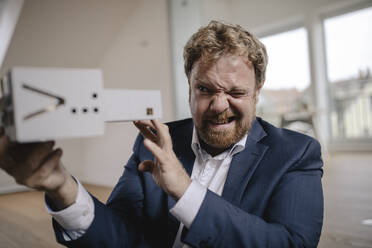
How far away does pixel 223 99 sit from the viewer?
0.89 meters

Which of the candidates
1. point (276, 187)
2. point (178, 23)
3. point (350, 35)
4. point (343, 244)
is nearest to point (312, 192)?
point (276, 187)

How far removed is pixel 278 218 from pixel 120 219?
429 millimetres

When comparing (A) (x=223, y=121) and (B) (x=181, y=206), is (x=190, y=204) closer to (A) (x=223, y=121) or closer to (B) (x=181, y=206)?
(B) (x=181, y=206)

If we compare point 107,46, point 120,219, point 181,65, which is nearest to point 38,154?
point 120,219

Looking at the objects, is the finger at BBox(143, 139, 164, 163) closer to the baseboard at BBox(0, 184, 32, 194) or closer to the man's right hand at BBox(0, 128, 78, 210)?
the man's right hand at BBox(0, 128, 78, 210)

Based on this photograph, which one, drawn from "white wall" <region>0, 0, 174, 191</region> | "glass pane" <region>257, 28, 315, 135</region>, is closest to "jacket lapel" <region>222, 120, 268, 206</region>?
"white wall" <region>0, 0, 174, 191</region>

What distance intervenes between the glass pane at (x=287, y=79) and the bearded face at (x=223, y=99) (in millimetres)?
4150

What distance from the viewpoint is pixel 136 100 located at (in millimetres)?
550

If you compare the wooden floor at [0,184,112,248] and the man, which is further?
the wooden floor at [0,184,112,248]

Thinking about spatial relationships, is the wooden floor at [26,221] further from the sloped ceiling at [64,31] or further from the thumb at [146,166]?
the thumb at [146,166]

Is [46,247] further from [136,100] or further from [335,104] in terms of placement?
[335,104]

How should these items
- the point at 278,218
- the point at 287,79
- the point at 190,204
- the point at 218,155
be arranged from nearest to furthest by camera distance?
the point at 190,204, the point at 278,218, the point at 218,155, the point at 287,79

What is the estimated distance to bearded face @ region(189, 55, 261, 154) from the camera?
0.89m

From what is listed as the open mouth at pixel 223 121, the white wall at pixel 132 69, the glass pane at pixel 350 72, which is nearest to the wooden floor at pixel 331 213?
the white wall at pixel 132 69
